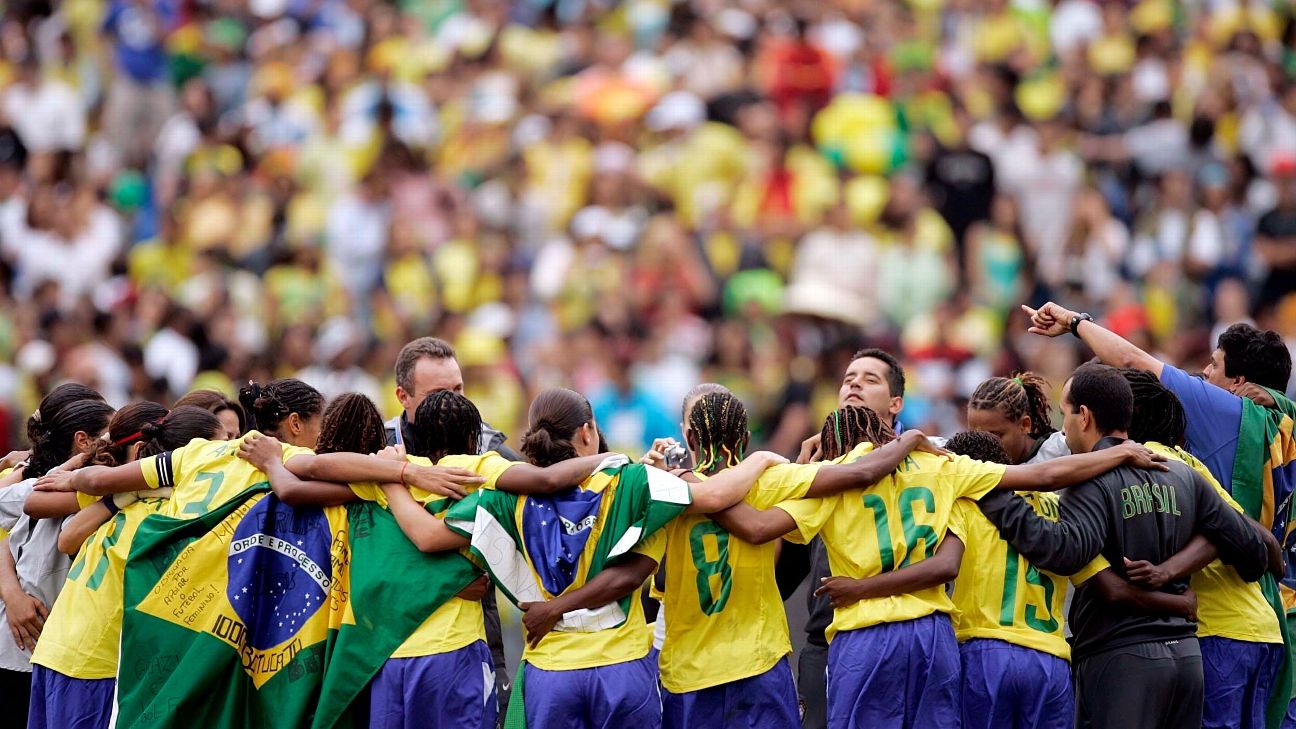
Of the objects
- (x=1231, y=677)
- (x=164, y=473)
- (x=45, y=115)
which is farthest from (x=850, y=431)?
(x=45, y=115)

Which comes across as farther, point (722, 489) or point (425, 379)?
point (425, 379)

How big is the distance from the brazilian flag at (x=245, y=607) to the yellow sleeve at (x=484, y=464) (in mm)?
328

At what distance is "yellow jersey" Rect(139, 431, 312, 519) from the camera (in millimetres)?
6531

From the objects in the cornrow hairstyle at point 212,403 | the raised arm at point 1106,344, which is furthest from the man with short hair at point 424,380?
the raised arm at point 1106,344

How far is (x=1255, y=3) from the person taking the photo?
16.5 m

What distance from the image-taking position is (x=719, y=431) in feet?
21.2

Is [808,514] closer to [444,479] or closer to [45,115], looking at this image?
[444,479]

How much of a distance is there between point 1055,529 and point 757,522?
1097mm

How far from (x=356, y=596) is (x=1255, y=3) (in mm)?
13132

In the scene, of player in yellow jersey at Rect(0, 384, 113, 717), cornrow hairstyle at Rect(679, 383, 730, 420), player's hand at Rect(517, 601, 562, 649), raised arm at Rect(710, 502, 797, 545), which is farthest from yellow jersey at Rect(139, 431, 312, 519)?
raised arm at Rect(710, 502, 797, 545)

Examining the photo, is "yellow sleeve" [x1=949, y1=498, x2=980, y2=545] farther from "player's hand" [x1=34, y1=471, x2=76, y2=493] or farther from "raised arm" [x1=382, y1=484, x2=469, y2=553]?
"player's hand" [x1=34, y1=471, x2=76, y2=493]

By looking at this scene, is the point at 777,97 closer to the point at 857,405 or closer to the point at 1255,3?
the point at 1255,3

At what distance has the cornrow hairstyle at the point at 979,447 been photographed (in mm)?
6559

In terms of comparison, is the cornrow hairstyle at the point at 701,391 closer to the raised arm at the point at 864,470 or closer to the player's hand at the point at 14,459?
the raised arm at the point at 864,470
